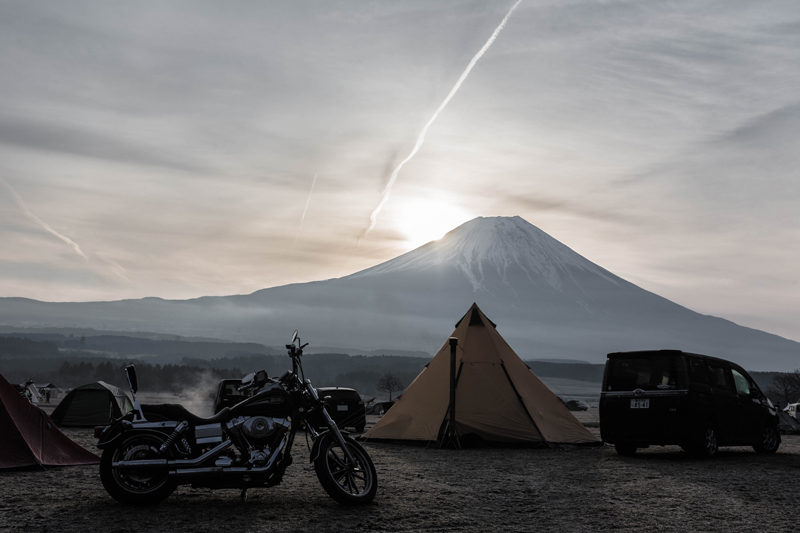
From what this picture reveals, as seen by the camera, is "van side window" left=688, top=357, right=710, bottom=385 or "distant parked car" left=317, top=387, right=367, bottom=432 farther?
"distant parked car" left=317, top=387, right=367, bottom=432

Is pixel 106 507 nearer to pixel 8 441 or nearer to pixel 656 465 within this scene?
pixel 8 441

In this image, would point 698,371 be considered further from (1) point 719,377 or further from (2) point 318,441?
(2) point 318,441

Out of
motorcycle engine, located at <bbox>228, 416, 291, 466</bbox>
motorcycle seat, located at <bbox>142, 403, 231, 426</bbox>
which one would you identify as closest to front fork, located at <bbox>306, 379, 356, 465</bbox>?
motorcycle engine, located at <bbox>228, 416, 291, 466</bbox>

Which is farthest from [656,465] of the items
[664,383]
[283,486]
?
[283,486]

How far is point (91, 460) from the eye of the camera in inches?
553

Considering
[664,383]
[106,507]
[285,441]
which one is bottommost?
[106,507]

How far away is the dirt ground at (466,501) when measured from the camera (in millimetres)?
8977

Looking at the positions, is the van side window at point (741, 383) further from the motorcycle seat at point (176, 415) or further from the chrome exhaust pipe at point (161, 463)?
the chrome exhaust pipe at point (161, 463)

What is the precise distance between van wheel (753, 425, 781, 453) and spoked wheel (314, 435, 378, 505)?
1153 centimetres

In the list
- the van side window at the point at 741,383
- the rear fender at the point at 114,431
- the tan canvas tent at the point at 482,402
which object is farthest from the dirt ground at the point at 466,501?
the tan canvas tent at the point at 482,402

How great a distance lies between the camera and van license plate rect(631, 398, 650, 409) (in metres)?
16.6

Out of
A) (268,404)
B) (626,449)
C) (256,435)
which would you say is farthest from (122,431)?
(626,449)

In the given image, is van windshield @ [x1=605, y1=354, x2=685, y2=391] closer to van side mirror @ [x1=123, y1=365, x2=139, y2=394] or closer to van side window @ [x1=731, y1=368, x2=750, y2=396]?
van side window @ [x1=731, y1=368, x2=750, y2=396]

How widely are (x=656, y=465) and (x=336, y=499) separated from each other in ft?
25.9
